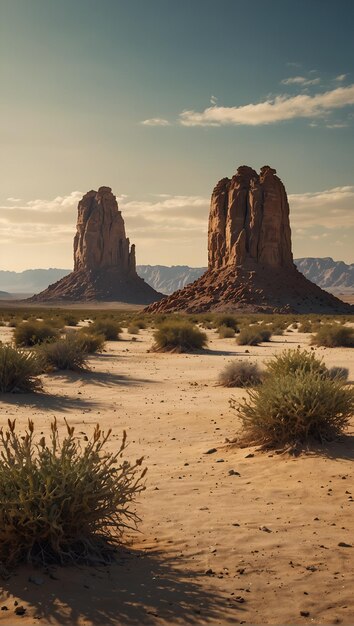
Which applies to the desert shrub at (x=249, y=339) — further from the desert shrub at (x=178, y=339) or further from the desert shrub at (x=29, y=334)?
the desert shrub at (x=29, y=334)

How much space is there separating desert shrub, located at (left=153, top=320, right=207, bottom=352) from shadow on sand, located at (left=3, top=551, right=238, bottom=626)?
1991 centimetres

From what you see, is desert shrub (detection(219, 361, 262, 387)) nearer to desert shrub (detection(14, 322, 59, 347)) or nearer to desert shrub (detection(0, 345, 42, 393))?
desert shrub (detection(0, 345, 42, 393))

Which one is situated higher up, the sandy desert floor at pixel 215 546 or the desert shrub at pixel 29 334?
the desert shrub at pixel 29 334

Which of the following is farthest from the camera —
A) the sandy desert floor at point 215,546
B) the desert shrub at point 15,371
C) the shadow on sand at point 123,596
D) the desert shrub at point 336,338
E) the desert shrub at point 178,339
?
the desert shrub at point 336,338

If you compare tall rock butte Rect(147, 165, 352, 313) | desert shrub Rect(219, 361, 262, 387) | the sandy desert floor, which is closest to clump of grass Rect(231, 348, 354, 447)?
the sandy desert floor

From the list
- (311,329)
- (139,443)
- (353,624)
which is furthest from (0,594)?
(311,329)

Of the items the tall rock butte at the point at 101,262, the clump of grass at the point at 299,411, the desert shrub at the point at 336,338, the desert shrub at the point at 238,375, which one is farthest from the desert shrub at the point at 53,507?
the tall rock butte at the point at 101,262

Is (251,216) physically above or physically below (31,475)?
above

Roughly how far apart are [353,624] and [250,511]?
226 cm

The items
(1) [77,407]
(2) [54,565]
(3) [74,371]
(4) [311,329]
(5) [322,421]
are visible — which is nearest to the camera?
(2) [54,565]

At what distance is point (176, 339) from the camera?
2495 cm

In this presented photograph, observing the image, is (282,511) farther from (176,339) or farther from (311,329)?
(311,329)

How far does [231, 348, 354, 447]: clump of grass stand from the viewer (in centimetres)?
839

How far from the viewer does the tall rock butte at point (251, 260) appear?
250 ft
